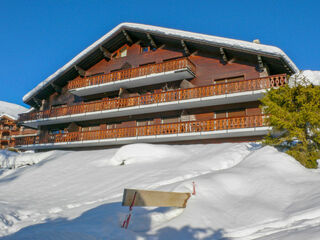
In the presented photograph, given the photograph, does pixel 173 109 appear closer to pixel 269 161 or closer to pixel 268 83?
pixel 268 83

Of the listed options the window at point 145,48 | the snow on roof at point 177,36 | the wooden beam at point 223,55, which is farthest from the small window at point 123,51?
the wooden beam at point 223,55

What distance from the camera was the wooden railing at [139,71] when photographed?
19766 mm

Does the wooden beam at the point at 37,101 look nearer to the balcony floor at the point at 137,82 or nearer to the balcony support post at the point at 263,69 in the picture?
the balcony floor at the point at 137,82

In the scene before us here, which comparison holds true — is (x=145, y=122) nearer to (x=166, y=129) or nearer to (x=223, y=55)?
(x=166, y=129)

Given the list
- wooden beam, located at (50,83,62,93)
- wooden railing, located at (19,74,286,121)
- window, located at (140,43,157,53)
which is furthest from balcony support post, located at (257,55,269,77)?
wooden beam, located at (50,83,62,93)

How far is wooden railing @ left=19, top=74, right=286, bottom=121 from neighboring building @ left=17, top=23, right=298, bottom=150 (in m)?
0.06

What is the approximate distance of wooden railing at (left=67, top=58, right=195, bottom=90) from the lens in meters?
19.8

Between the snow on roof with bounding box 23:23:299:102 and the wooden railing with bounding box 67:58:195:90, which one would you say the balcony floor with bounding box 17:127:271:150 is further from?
the wooden railing with bounding box 67:58:195:90

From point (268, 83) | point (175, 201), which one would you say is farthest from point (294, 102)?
point (175, 201)

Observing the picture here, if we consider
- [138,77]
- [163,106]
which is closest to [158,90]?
[138,77]

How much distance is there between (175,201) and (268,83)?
12.9 m

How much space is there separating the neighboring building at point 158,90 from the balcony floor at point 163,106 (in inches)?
2.4

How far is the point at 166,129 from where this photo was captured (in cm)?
1898

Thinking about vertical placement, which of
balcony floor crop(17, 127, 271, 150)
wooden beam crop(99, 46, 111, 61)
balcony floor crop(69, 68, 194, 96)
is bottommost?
balcony floor crop(17, 127, 271, 150)
